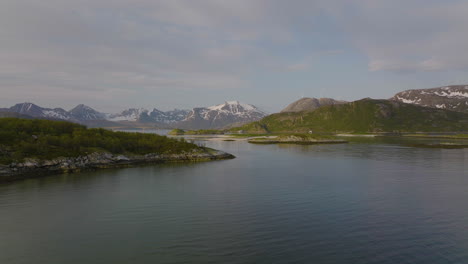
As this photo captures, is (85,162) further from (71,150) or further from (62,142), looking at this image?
(62,142)

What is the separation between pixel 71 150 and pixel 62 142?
3.48m

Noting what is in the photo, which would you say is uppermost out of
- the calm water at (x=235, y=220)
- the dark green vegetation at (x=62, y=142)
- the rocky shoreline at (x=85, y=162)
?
the dark green vegetation at (x=62, y=142)

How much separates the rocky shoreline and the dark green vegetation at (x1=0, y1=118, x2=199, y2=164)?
1.91 m

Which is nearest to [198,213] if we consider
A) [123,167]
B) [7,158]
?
[123,167]

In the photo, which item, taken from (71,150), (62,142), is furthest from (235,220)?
(62,142)

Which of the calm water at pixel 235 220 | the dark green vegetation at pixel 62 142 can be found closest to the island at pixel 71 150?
the dark green vegetation at pixel 62 142

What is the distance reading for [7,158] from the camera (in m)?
60.9

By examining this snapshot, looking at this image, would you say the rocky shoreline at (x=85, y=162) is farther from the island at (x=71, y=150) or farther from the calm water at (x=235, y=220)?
the calm water at (x=235, y=220)

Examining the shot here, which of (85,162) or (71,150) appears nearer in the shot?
(85,162)

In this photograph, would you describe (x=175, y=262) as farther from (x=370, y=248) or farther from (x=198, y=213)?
(x=370, y=248)

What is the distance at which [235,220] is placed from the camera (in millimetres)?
31688

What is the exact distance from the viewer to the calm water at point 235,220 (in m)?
23.3

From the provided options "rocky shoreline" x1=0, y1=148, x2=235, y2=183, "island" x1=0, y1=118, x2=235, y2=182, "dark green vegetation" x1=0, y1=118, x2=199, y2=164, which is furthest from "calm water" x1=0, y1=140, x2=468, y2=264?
"dark green vegetation" x1=0, y1=118, x2=199, y2=164

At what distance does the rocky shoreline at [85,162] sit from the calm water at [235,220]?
25.1ft
